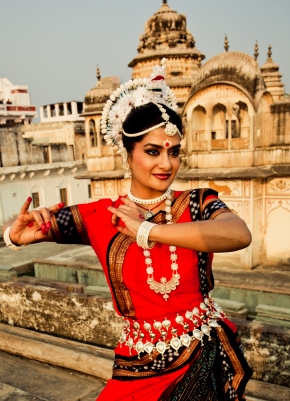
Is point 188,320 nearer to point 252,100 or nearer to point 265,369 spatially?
point 265,369

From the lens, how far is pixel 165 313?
6.42ft

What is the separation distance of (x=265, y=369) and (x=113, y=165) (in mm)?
12584

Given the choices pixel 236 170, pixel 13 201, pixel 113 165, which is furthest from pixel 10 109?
pixel 236 170

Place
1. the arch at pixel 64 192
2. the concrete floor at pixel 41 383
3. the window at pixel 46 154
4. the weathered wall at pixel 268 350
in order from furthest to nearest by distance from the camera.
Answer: the arch at pixel 64 192, the window at pixel 46 154, the concrete floor at pixel 41 383, the weathered wall at pixel 268 350

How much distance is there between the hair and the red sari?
0.42 metres

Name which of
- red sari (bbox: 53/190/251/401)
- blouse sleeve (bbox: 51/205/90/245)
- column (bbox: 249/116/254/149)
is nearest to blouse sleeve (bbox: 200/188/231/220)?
red sari (bbox: 53/190/251/401)

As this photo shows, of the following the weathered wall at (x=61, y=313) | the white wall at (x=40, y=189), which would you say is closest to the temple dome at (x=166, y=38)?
the white wall at (x=40, y=189)

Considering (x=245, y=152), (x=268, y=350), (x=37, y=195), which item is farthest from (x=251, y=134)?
(x=37, y=195)

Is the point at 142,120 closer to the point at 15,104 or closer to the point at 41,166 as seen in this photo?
the point at 41,166

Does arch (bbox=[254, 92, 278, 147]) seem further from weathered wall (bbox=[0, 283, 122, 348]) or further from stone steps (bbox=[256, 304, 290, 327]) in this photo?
weathered wall (bbox=[0, 283, 122, 348])

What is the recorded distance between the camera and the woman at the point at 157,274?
1934 millimetres

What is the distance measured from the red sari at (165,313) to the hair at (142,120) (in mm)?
416

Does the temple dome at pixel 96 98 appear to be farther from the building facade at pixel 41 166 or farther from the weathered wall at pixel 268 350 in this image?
the weathered wall at pixel 268 350

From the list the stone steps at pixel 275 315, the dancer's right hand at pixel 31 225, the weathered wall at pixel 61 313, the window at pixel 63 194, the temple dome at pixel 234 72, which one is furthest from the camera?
the window at pixel 63 194
